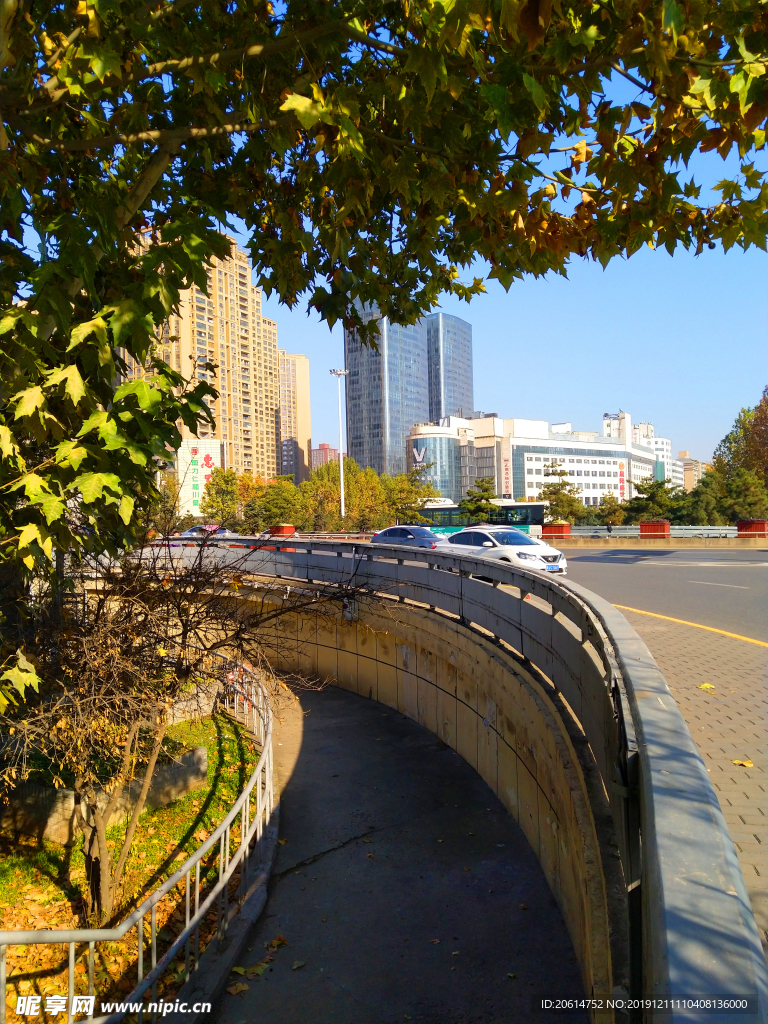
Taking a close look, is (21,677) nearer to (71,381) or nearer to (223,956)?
(71,381)

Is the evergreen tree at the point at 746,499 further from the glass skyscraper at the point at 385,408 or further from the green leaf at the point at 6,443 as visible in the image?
the glass skyscraper at the point at 385,408

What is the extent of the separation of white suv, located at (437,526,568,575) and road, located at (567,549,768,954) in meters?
1.20

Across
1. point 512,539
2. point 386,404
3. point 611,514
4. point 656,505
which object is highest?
point 386,404

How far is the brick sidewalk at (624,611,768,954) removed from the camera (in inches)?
156

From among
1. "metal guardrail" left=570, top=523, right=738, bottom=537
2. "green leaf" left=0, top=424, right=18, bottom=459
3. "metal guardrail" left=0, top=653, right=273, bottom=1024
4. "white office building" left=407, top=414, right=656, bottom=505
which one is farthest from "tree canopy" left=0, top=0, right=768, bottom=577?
"white office building" left=407, top=414, right=656, bottom=505

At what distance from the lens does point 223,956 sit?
5.59 metres

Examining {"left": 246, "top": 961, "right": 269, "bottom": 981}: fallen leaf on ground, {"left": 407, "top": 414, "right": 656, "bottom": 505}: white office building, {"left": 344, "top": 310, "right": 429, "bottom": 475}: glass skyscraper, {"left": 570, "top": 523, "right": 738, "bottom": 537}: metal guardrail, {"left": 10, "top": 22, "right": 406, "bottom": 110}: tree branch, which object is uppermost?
{"left": 344, "top": 310, "right": 429, "bottom": 475}: glass skyscraper

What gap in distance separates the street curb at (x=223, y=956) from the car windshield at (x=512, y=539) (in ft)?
50.7

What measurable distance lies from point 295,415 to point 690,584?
15141cm

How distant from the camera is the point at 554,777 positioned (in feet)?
20.3

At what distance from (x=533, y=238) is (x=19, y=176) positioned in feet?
12.0

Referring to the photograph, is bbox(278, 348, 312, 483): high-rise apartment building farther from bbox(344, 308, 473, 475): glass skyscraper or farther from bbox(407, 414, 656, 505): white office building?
bbox(407, 414, 656, 505): white office building

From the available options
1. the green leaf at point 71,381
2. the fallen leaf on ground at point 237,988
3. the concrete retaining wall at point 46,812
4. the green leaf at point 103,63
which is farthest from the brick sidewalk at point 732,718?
the concrete retaining wall at point 46,812

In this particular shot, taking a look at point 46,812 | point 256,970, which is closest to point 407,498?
point 46,812
